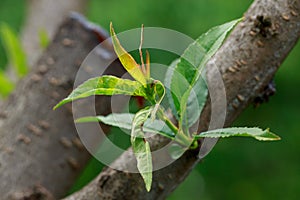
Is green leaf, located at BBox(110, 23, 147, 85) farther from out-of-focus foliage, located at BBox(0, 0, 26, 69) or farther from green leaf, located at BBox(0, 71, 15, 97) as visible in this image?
out-of-focus foliage, located at BBox(0, 0, 26, 69)

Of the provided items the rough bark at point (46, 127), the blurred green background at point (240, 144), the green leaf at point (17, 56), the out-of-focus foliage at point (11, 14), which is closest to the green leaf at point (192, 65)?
the rough bark at point (46, 127)

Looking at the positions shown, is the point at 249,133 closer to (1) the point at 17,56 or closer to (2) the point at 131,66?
(2) the point at 131,66

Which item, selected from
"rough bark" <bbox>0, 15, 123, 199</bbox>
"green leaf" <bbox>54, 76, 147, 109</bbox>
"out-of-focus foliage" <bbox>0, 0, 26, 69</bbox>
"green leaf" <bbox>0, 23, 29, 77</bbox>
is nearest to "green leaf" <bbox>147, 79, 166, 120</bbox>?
"green leaf" <bbox>54, 76, 147, 109</bbox>

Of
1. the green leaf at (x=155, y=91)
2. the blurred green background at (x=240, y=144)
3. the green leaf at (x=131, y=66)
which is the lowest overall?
the blurred green background at (x=240, y=144)

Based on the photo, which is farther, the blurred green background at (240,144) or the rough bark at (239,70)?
the blurred green background at (240,144)

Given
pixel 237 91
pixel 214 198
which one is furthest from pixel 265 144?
pixel 237 91

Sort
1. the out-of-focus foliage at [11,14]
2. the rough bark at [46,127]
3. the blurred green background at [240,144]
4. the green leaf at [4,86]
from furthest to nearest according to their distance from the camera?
the out-of-focus foliage at [11,14]
the blurred green background at [240,144]
the green leaf at [4,86]
the rough bark at [46,127]

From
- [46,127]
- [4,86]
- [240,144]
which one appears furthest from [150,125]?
[240,144]

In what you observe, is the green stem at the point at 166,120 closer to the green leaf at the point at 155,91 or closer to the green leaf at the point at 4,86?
the green leaf at the point at 155,91
